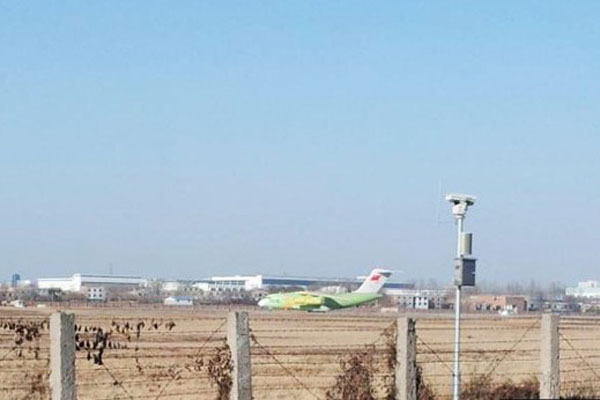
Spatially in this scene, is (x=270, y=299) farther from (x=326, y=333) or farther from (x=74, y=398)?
(x=74, y=398)

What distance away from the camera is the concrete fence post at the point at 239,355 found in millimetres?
12812

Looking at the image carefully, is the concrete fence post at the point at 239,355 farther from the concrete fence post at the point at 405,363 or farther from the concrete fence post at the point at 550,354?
the concrete fence post at the point at 550,354

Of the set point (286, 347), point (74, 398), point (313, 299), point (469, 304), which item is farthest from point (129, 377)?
point (469, 304)

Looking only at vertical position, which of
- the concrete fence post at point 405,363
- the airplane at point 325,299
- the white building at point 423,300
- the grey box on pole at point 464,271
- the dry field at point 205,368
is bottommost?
the white building at point 423,300

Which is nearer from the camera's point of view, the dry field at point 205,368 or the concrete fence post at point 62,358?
the concrete fence post at point 62,358

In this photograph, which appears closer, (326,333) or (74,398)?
(74,398)

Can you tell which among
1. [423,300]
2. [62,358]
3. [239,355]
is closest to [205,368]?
[239,355]

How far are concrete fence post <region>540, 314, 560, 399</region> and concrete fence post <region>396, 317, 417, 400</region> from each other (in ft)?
5.50

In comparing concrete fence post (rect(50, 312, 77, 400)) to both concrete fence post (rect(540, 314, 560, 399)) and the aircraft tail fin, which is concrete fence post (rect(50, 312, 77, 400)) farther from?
the aircraft tail fin

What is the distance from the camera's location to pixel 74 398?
1190 cm

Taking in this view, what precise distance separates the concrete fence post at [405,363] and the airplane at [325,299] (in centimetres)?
7684

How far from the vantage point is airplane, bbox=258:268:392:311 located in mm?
92125

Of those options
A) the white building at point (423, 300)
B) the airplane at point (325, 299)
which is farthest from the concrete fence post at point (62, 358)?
the white building at point (423, 300)

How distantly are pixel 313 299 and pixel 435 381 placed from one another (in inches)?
2868
